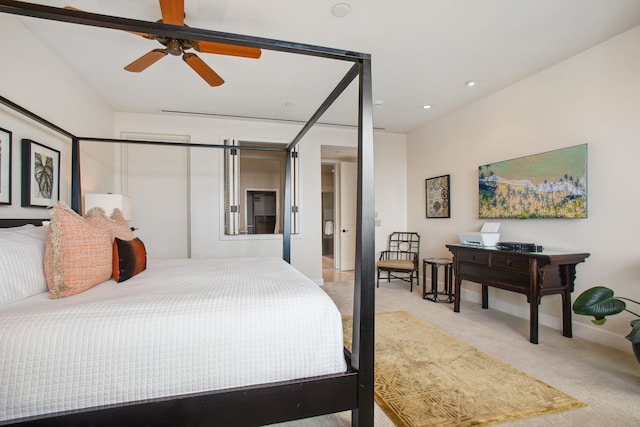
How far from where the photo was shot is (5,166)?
203cm

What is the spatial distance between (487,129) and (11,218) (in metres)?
4.63

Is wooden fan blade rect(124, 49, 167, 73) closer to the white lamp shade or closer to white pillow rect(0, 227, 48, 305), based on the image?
the white lamp shade

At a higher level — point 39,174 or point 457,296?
point 39,174

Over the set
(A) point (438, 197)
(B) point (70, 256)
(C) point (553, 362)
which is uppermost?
(A) point (438, 197)

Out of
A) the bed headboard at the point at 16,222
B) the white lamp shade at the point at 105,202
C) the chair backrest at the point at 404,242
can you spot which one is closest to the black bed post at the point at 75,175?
the white lamp shade at the point at 105,202

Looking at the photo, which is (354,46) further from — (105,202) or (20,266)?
(105,202)

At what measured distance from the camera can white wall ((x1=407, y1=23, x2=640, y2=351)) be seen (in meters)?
2.35

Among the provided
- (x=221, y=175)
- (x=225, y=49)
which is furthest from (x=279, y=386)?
(x=221, y=175)

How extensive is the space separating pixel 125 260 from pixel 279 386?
46.5 inches

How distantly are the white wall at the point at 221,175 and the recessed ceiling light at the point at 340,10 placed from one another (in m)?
2.55

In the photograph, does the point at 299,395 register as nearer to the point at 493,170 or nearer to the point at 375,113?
the point at 493,170

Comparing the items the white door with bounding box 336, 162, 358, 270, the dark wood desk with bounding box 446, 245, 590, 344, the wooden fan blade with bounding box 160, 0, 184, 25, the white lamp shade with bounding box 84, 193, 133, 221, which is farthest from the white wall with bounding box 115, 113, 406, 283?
the wooden fan blade with bounding box 160, 0, 184, 25

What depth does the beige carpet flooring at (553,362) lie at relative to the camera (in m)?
1.56

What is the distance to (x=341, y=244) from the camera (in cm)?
608
